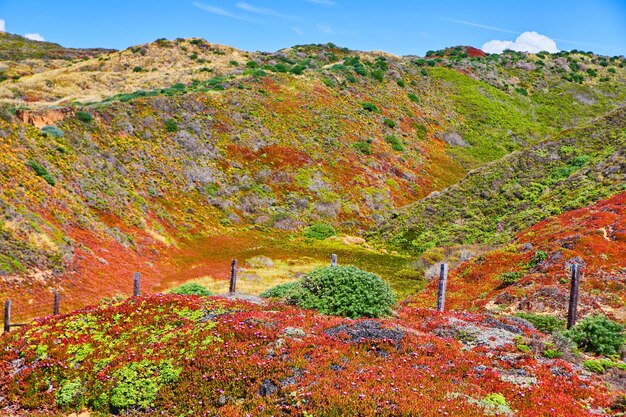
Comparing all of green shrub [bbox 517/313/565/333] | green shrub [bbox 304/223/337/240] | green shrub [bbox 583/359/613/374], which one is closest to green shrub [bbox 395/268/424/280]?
green shrub [bbox 517/313/565/333]

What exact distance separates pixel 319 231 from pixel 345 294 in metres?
36.9

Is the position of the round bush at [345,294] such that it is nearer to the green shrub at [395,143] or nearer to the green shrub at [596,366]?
the green shrub at [596,366]

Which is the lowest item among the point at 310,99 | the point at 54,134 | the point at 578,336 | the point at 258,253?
the point at 258,253

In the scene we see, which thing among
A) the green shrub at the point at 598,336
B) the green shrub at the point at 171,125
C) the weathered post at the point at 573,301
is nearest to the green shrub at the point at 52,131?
the green shrub at the point at 171,125

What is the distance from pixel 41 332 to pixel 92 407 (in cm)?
398

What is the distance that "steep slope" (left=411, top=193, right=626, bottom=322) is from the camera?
1880 centimetres

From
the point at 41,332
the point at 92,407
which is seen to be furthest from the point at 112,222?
the point at 92,407

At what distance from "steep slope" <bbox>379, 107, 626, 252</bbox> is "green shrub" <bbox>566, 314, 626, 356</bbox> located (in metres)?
22.7

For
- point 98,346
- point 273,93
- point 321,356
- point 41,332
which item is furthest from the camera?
point 273,93

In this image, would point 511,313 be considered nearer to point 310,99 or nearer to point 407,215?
point 407,215

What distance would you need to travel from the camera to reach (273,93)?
72.9 m

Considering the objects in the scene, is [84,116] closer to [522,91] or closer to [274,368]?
[274,368]

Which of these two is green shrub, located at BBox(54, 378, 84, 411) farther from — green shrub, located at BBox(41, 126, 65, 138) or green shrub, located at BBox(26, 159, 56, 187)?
green shrub, located at BBox(41, 126, 65, 138)

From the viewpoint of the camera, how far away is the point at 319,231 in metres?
52.1
